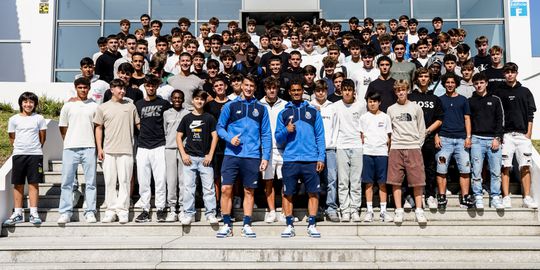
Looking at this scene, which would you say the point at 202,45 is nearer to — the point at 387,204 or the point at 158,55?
the point at 158,55

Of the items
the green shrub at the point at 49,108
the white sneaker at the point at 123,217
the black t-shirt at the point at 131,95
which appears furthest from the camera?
the green shrub at the point at 49,108

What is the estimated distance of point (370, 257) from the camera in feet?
17.2

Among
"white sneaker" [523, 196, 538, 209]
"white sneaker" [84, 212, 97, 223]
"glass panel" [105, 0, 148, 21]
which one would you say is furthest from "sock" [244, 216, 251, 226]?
"glass panel" [105, 0, 148, 21]

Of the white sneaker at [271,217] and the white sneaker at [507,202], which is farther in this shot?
the white sneaker at [507,202]

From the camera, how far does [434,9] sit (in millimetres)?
14078

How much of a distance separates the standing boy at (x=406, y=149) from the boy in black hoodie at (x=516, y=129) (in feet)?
4.48

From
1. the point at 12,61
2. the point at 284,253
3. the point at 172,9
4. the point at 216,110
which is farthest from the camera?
the point at 172,9

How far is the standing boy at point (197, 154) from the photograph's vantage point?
630 cm

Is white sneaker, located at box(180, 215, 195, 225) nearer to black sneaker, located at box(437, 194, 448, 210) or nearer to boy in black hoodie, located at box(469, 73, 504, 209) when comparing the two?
black sneaker, located at box(437, 194, 448, 210)

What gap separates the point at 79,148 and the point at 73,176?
40 cm

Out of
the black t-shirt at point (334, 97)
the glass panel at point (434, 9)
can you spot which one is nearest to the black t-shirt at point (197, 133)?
the black t-shirt at point (334, 97)

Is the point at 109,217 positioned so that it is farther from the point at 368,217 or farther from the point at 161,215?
the point at 368,217

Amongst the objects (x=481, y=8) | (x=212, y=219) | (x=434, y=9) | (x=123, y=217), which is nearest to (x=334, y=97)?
(x=212, y=219)

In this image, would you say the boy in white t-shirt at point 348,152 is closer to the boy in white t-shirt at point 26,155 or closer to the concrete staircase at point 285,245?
the concrete staircase at point 285,245
